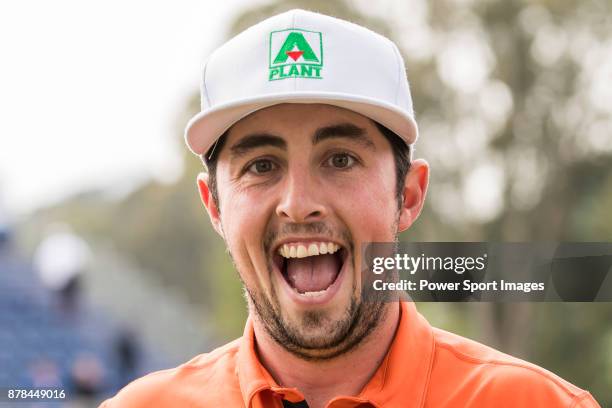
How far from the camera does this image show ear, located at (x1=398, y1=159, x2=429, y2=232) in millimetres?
2275

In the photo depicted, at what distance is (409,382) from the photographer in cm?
209

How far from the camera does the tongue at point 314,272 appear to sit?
2143 millimetres

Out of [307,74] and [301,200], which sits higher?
[307,74]

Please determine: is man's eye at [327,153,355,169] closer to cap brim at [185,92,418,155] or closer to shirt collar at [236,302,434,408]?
cap brim at [185,92,418,155]

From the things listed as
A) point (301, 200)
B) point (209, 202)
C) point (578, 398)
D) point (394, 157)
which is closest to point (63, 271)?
point (209, 202)

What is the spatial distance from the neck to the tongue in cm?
15

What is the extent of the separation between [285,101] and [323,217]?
26 centimetres

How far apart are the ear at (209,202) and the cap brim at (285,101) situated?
16 centimetres

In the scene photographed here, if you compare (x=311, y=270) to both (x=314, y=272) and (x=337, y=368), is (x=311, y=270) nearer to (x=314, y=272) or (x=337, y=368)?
(x=314, y=272)

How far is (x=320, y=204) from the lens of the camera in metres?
2.02

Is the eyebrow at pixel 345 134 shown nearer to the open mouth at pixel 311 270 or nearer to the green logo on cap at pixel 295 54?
the green logo on cap at pixel 295 54

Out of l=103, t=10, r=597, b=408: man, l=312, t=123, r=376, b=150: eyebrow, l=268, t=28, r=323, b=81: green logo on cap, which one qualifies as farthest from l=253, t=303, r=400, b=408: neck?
l=268, t=28, r=323, b=81: green logo on cap

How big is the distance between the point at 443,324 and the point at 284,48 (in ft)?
45.7

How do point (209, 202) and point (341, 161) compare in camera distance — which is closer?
point (341, 161)
